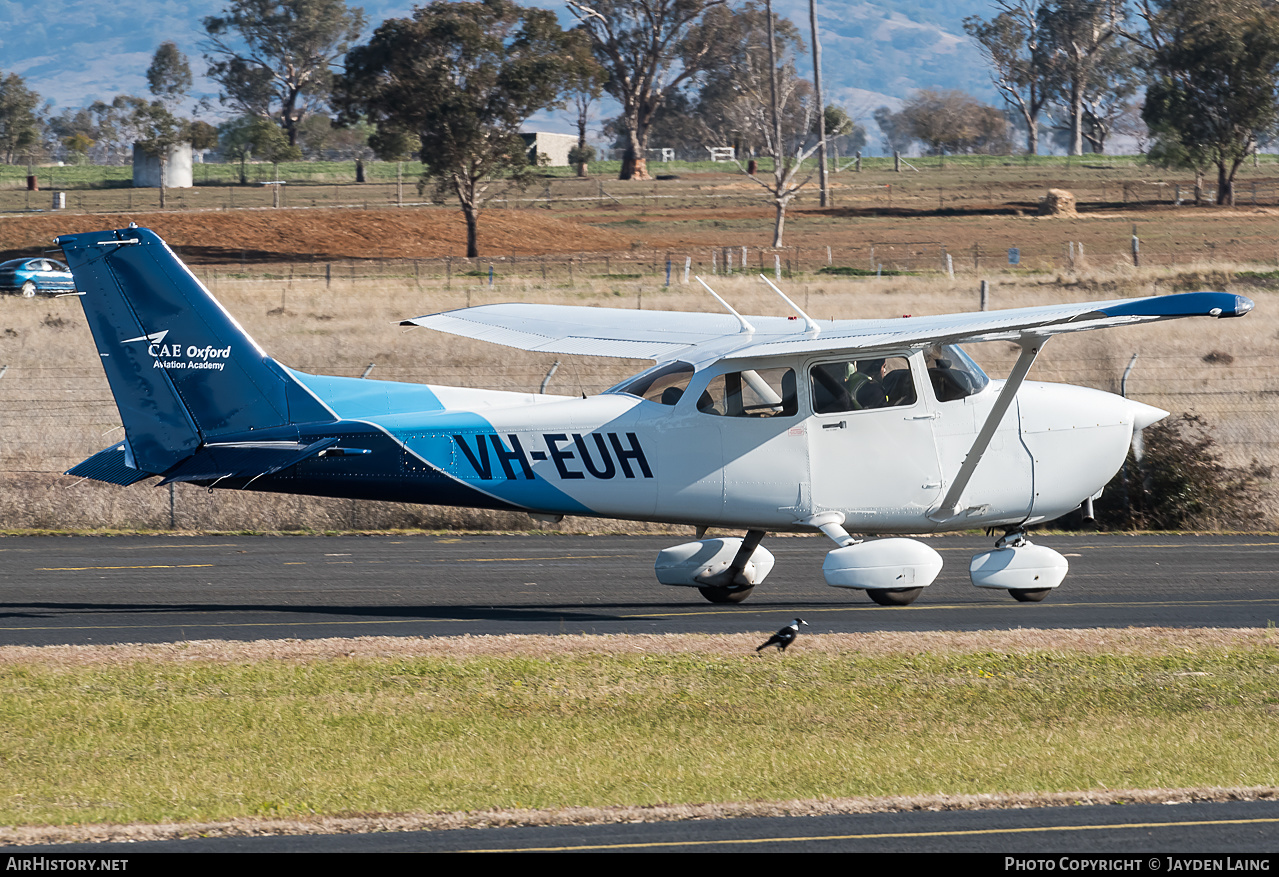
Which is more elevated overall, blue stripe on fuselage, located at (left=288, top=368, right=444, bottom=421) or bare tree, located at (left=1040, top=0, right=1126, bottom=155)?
bare tree, located at (left=1040, top=0, right=1126, bottom=155)

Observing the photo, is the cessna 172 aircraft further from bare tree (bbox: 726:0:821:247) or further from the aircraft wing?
bare tree (bbox: 726:0:821:247)

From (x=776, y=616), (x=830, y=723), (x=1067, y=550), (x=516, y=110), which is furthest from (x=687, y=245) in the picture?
(x=830, y=723)

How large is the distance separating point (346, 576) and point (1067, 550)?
8.91 meters

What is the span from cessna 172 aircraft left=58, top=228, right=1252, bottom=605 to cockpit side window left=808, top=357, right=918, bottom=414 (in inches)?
0.8

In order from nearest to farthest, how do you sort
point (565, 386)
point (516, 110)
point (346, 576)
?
point (346, 576), point (565, 386), point (516, 110)

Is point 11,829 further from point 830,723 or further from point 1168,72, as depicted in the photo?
point 1168,72

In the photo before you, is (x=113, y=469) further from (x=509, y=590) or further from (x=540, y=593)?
(x=540, y=593)

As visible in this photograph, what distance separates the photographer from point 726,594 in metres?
14.6

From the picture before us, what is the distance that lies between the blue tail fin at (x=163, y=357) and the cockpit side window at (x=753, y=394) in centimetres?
370

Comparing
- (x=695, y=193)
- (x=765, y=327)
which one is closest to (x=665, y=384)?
(x=765, y=327)

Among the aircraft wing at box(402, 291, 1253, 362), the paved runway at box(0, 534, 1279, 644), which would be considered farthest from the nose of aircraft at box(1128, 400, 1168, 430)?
the paved runway at box(0, 534, 1279, 644)

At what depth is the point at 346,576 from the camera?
16438 mm

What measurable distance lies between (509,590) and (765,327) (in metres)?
3.94

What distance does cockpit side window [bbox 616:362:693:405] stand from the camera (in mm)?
13336
